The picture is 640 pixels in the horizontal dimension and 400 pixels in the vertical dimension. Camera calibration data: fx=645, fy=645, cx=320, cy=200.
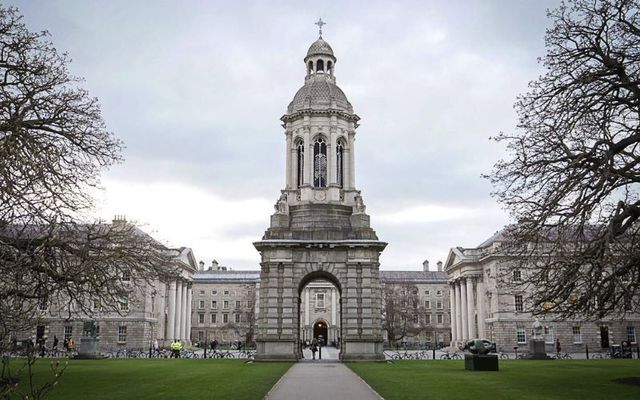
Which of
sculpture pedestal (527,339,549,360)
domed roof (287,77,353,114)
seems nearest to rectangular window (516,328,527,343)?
sculpture pedestal (527,339,549,360)

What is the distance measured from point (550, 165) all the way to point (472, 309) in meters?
57.2

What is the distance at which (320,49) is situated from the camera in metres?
44.9

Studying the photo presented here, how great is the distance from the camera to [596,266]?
1712cm

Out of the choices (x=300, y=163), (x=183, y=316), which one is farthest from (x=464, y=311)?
(x=300, y=163)

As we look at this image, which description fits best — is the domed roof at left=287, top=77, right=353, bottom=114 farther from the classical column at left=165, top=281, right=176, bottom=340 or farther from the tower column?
the classical column at left=165, top=281, right=176, bottom=340

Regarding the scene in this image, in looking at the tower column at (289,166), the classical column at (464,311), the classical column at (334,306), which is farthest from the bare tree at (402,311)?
the tower column at (289,166)

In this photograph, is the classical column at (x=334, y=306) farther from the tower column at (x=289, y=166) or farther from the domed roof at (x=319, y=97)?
the domed roof at (x=319, y=97)

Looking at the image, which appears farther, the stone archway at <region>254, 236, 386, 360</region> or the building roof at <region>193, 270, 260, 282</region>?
the building roof at <region>193, 270, 260, 282</region>

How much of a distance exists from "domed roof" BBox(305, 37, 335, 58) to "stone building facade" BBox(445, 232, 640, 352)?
92.6 feet

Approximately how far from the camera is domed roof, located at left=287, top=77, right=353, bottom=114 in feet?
145

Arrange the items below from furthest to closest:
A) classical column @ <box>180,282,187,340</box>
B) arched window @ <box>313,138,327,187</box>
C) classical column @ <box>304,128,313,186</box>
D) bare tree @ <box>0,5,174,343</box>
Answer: classical column @ <box>180,282,187,340</box> → arched window @ <box>313,138,327,187</box> → classical column @ <box>304,128,313,186</box> → bare tree @ <box>0,5,174,343</box>

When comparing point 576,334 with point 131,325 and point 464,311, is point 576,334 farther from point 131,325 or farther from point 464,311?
point 131,325

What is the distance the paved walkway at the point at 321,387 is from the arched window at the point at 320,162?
17.9m

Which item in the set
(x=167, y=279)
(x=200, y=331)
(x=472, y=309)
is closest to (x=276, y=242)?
(x=167, y=279)
